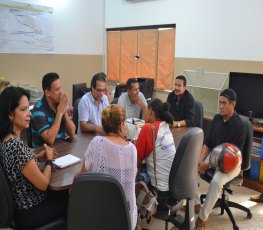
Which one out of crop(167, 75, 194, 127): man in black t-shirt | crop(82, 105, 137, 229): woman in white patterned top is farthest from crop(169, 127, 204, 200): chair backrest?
crop(167, 75, 194, 127): man in black t-shirt

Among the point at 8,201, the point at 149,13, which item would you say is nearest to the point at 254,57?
the point at 149,13

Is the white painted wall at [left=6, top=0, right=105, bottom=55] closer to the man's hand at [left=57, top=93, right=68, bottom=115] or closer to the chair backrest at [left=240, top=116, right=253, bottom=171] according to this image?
the man's hand at [left=57, top=93, right=68, bottom=115]

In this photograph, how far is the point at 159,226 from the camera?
8.38 ft

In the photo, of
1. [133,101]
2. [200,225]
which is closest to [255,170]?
[200,225]

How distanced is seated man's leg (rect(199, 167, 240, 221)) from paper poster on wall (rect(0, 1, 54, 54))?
3.80 meters

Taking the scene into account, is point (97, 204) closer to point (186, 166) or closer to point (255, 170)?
point (186, 166)

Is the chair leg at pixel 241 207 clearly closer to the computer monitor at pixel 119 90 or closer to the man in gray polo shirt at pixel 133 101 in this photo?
the man in gray polo shirt at pixel 133 101

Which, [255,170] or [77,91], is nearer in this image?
[255,170]

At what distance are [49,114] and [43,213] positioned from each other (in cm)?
89

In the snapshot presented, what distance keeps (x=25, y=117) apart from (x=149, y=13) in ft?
12.0

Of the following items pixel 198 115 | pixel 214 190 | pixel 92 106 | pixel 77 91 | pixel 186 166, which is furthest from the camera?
pixel 77 91

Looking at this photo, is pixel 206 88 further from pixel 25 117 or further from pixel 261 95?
pixel 25 117

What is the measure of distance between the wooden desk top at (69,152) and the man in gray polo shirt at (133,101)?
1.74ft

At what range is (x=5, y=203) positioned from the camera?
1.56 meters
